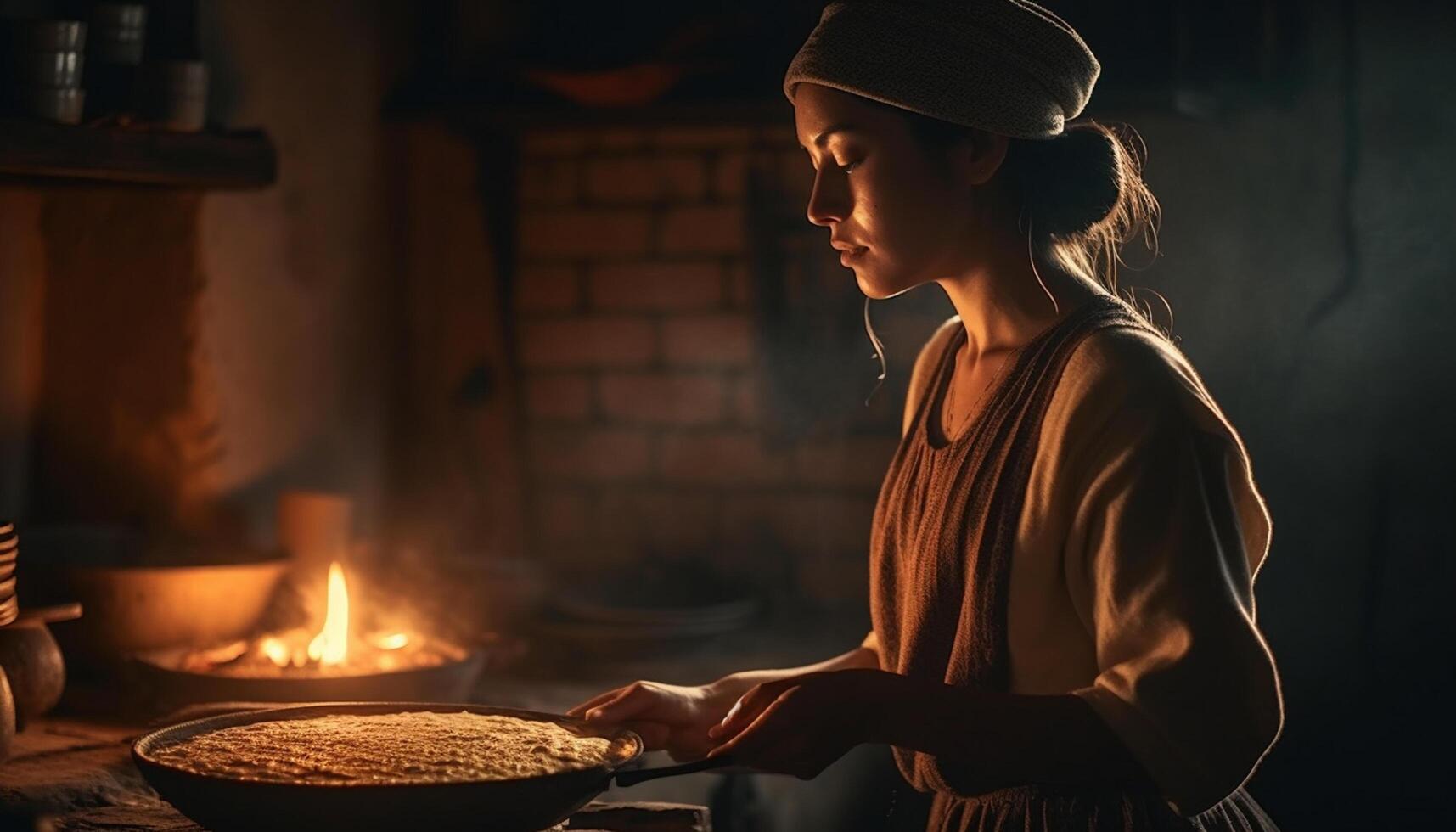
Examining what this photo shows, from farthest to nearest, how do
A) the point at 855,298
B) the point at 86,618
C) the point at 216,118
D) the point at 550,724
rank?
the point at 855,298 → the point at 216,118 → the point at 86,618 → the point at 550,724

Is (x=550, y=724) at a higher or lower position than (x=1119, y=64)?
lower

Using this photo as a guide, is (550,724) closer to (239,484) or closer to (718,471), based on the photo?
(239,484)

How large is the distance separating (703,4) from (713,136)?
316mm

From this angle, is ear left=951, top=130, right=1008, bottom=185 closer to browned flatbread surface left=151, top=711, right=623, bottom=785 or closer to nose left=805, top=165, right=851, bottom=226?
nose left=805, top=165, right=851, bottom=226

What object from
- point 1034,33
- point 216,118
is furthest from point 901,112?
point 216,118

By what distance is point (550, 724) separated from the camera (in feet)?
5.16

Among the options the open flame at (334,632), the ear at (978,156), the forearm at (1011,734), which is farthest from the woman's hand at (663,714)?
the open flame at (334,632)

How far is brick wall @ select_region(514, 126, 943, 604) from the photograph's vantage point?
11.8ft

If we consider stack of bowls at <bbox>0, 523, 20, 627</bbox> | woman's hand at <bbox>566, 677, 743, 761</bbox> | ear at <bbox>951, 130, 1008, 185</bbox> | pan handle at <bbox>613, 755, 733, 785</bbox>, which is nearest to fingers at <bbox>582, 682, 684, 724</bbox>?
woman's hand at <bbox>566, 677, 743, 761</bbox>

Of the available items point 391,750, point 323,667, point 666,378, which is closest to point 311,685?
point 323,667

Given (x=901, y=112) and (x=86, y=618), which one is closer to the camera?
(x=901, y=112)

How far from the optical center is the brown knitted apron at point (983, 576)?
1549 millimetres

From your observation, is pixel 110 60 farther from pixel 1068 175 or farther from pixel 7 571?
pixel 1068 175

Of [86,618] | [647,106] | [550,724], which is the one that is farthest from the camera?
[647,106]
